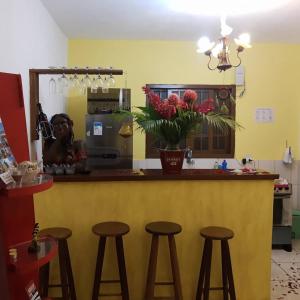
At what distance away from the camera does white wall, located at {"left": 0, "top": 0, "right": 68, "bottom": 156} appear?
248cm

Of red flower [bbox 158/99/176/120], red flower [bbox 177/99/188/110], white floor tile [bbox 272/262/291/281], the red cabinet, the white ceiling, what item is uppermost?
the white ceiling

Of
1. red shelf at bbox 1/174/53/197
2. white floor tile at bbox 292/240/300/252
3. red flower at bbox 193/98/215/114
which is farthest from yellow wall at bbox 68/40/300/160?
red shelf at bbox 1/174/53/197

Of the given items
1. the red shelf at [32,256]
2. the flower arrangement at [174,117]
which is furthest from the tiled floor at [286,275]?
the red shelf at [32,256]

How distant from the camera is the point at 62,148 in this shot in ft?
9.25

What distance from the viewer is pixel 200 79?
5.05 metres

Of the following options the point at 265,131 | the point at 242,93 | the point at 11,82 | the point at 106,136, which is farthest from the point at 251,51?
the point at 11,82

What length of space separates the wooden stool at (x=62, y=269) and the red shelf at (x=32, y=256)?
65cm

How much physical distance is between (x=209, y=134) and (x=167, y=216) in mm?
2584

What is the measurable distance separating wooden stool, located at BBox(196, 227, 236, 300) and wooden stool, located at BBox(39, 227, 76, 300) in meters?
0.96

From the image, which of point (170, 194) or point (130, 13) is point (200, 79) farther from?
point (170, 194)

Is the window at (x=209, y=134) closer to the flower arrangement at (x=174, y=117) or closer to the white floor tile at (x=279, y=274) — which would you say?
the white floor tile at (x=279, y=274)

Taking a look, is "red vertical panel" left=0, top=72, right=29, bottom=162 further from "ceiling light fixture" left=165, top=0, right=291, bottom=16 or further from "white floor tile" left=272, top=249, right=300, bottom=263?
"white floor tile" left=272, top=249, right=300, bottom=263

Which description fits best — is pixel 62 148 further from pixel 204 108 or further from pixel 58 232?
pixel 204 108

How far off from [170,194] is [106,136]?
1807 mm
